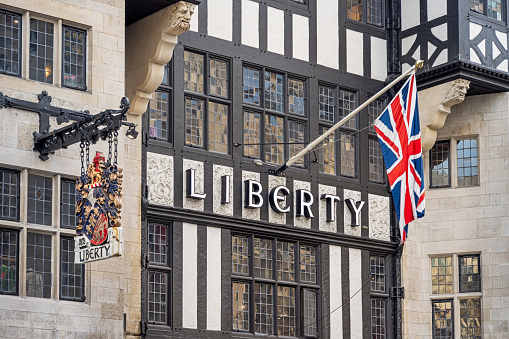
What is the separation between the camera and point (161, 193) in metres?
18.7

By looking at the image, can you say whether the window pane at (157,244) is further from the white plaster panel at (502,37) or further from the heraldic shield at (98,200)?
the white plaster panel at (502,37)

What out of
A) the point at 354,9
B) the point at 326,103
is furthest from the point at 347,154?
the point at 354,9

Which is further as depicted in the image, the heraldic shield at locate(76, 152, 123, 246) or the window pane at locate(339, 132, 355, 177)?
the window pane at locate(339, 132, 355, 177)

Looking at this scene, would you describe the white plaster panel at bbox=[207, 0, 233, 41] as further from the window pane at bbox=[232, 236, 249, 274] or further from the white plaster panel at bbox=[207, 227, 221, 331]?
the window pane at bbox=[232, 236, 249, 274]

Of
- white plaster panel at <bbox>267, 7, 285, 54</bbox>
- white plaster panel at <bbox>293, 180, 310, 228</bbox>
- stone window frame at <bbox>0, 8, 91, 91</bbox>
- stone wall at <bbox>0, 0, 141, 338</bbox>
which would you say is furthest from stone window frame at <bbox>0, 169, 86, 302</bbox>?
white plaster panel at <bbox>267, 7, 285, 54</bbox>

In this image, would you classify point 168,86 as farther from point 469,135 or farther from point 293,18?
point 469,135

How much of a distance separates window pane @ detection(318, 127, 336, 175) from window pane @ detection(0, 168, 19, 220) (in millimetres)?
7622

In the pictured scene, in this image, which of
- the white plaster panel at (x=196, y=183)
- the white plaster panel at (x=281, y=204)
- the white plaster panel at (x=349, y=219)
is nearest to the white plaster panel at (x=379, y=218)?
the white plaster panel at (x=349, y=219)

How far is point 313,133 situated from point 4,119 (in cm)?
762

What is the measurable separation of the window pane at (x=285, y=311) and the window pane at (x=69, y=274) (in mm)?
5380

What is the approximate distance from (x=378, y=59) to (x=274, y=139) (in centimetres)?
341

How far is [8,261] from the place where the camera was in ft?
49.0

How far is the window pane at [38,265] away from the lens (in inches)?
594

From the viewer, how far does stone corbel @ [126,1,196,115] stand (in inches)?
699
